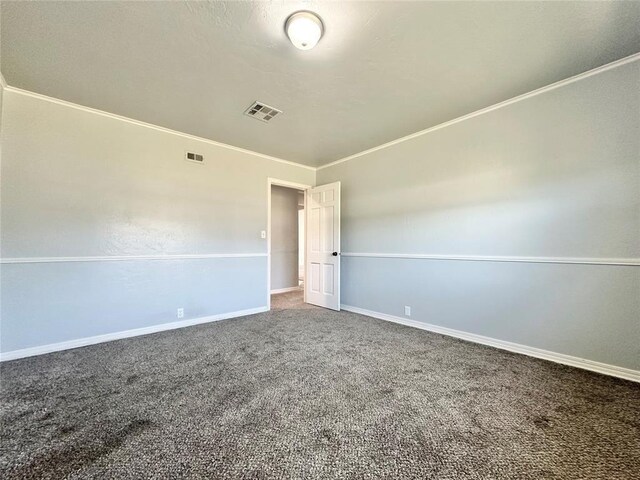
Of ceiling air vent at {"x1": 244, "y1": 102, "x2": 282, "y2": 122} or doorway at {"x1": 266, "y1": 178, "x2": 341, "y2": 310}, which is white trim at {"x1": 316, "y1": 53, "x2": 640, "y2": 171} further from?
ceiling air vent at {"x1": 244, "y1": 102, "x2": 282, "y2": 122}

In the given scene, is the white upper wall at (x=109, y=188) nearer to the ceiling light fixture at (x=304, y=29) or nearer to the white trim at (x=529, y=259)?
the ceiling light fixture at (x=304, y=29)

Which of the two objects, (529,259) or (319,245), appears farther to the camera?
(319,245)

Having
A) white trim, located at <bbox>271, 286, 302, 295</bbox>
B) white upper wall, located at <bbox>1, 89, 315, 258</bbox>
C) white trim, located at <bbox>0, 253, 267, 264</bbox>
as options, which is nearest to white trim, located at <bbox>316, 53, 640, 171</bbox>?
white upper wall, located at <bbox>1, 89, 315, 258</bbox>

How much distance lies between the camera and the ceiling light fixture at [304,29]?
1.70 m

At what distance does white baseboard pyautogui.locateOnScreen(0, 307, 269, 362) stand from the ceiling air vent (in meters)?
2.78

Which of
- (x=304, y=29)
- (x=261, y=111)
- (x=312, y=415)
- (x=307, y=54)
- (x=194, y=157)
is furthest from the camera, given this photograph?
(x=194, y=157)

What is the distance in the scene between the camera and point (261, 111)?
2912 mm

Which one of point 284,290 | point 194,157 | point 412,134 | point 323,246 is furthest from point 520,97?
point 284,290

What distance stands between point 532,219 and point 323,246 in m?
2.89

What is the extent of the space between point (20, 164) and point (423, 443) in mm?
4138

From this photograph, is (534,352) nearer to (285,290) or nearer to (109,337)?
(109,337)

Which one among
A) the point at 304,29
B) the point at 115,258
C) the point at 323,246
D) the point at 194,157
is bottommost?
the point at 115,258

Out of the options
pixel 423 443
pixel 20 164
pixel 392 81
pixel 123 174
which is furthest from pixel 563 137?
pixel 20 164

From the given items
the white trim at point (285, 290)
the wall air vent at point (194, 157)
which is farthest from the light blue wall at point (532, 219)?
the white trim at point (285, 290)
